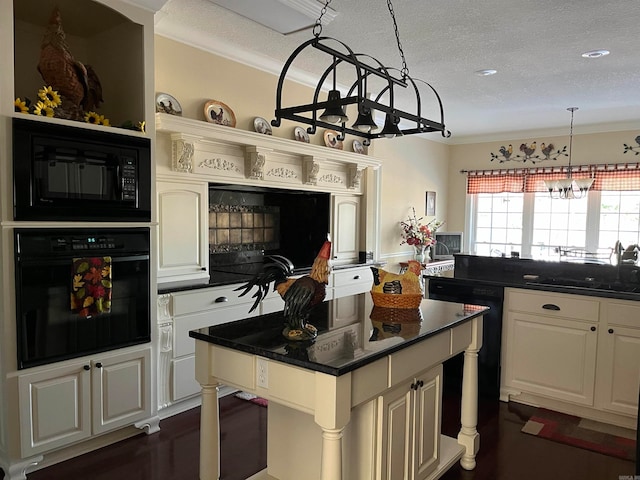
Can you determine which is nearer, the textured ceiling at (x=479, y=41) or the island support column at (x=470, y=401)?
the island support column at (x=470, y=401)

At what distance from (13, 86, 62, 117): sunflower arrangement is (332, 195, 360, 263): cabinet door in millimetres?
2869

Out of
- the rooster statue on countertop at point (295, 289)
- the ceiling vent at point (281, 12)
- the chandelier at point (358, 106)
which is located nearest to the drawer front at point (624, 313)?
the chandelier at point (358, 106)

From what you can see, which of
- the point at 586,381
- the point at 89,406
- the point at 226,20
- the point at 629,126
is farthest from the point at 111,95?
the point at 629,126

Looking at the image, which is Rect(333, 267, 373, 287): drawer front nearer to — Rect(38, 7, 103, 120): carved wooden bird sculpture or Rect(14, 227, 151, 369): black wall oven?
Rect(14, 227, 151, 369): black wall oven

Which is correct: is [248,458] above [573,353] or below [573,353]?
below

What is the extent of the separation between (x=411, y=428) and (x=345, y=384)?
2.32ft

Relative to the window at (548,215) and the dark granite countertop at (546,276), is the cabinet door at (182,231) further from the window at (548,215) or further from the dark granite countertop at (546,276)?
the window at (548,215)

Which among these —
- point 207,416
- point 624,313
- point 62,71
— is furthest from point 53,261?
point 624,313

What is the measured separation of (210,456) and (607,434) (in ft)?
8.29

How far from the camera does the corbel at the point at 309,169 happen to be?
14.7 feet

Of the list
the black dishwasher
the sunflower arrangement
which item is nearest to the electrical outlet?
the sunflower arrangement

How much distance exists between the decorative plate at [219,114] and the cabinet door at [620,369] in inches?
121

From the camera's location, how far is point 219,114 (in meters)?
3.71

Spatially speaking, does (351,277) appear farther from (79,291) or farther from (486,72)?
(79,291)
